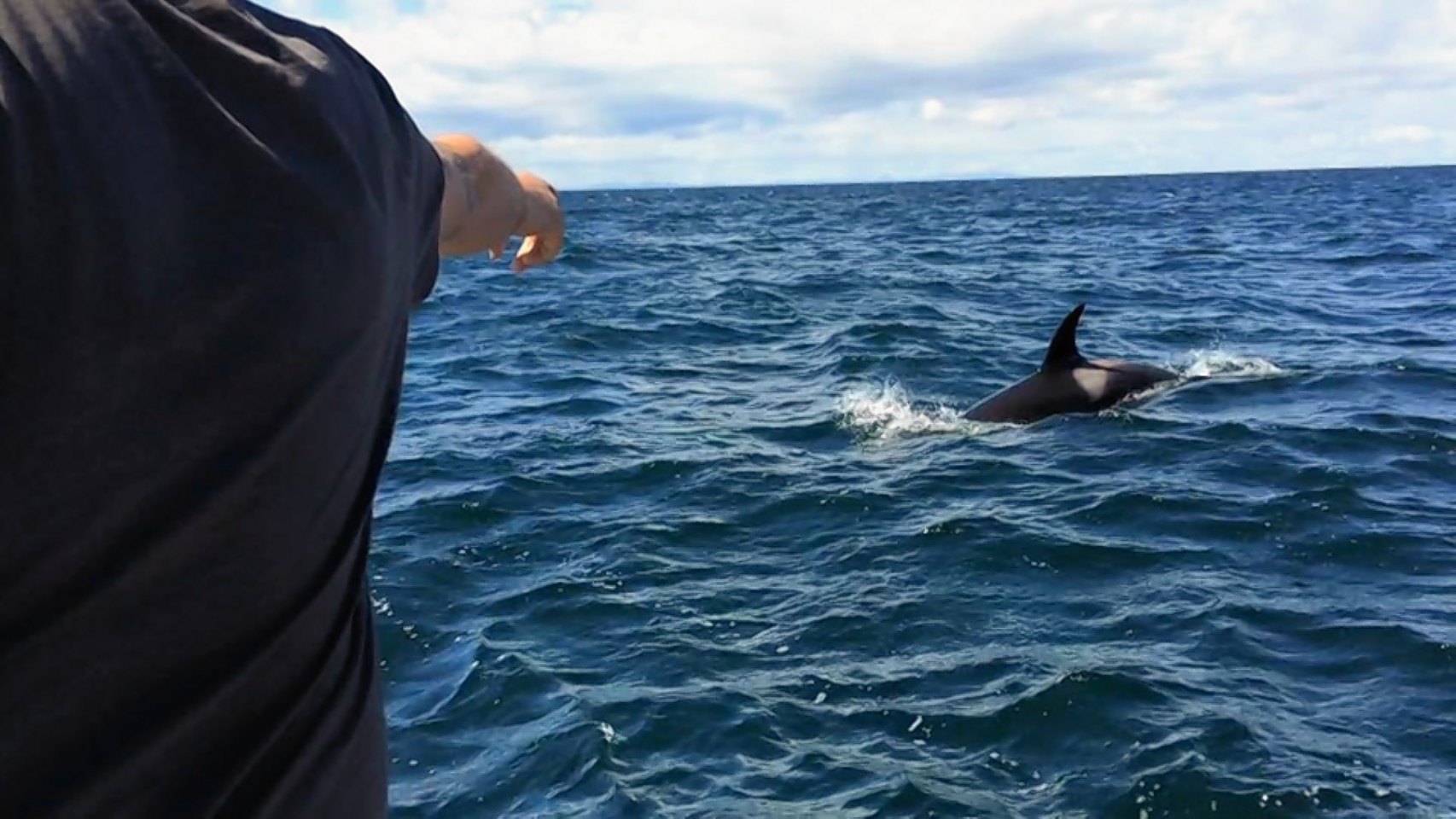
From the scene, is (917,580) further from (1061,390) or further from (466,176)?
(466,176)

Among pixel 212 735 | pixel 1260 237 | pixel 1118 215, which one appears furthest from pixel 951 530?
pixel 1118 215

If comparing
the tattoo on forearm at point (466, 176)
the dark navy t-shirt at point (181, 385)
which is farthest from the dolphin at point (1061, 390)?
the dark navy t-shirt at point (181, 385)

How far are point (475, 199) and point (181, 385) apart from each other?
0.87m

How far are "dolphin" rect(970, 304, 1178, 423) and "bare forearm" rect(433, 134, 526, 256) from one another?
11.5 metres

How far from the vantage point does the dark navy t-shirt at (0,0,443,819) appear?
48.8 inches

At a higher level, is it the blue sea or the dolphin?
the dolphin

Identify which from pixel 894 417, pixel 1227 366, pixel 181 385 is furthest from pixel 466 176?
pixel 1227 366

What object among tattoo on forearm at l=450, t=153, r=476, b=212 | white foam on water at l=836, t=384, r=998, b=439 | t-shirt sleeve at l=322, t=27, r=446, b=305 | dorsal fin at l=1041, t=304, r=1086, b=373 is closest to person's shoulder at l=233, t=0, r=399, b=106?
t-shirt sleeve at l=322, t=27, r=446, b=305

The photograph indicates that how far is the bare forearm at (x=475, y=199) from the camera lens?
2070 millimetres

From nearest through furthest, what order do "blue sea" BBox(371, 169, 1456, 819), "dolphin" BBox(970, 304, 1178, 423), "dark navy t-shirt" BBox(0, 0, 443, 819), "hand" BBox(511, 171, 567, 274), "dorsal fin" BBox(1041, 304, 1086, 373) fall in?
"dark navy t-shirt" BBox(0, 0, 443, 819), "hand" BBox(511, 171, 567, 274), "blue sea" BBox(371, 169, 1456, 819), "dolphin" BBox(970, 304, 1178, 423), "dorsal fin" BBox(1041, 304, 1086, 373)

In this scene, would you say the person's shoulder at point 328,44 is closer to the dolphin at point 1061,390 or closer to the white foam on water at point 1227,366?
the dolphin at point 1061,390

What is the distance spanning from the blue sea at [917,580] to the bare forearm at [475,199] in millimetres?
3978

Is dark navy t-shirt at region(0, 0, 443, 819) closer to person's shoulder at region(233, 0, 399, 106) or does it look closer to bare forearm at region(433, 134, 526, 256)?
person's shoulder at region(233, 0, 399, 106)

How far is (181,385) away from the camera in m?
1.35
